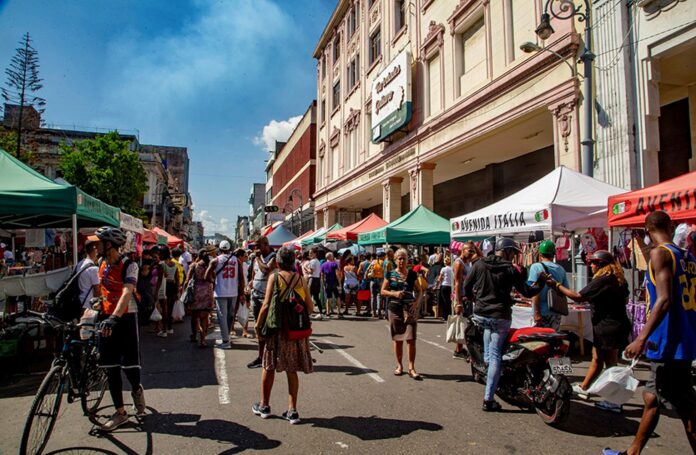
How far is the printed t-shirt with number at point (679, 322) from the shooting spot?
3164 mm

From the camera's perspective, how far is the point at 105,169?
106 ft

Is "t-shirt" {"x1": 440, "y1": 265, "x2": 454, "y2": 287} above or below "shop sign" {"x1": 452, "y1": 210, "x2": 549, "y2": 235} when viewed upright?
below

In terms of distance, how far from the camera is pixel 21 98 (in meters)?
20.1

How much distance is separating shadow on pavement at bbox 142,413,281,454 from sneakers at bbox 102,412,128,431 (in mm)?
203

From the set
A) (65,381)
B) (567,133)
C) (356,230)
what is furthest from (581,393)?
(356,230)

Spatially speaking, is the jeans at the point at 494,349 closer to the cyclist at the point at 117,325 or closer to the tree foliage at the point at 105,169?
the cyclist at the point at 117,325

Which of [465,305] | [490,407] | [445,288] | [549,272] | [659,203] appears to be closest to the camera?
[490,407]

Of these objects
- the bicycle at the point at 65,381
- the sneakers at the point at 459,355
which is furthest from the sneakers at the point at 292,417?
the sneakers at the point at 459,355

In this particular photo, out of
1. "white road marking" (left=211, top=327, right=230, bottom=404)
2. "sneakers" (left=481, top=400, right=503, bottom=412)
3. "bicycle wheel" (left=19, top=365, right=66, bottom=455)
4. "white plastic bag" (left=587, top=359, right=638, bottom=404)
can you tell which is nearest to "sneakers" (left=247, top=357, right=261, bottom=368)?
"white road marking" (left=211, top=327, right=230, bottom=404)

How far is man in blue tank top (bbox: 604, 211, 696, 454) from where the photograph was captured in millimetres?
3137

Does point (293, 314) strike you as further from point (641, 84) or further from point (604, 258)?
point (641, 84)

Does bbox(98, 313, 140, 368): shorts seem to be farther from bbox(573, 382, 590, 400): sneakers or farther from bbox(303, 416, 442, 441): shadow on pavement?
bbox(573, 382, 590, 400): sneakers

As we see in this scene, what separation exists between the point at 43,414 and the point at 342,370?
156 inches

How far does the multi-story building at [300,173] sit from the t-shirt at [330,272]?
63.6 ft
